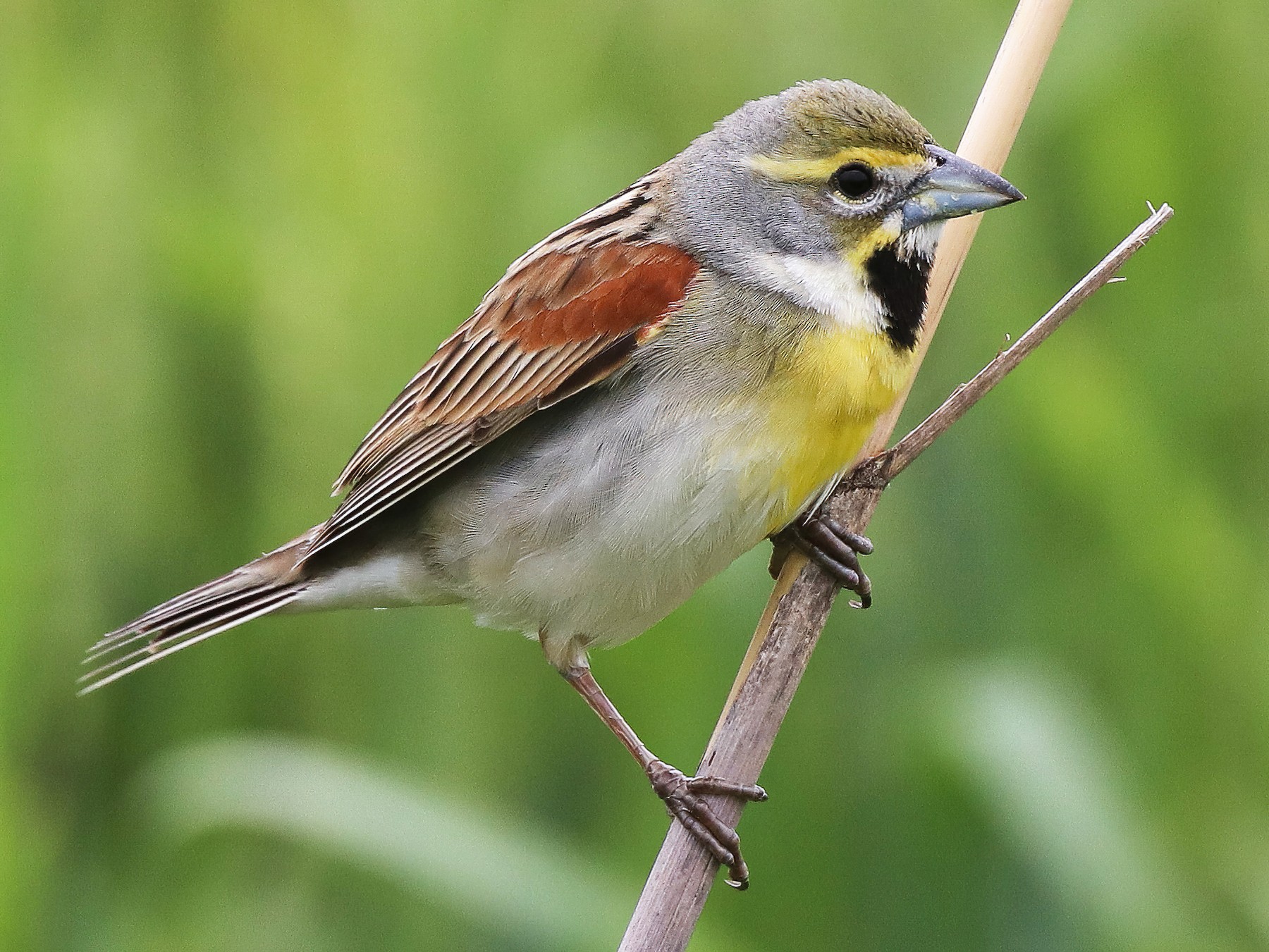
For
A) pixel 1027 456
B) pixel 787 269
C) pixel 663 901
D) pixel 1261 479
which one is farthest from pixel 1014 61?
pixel 663 901

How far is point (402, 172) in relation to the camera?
3.41 metres

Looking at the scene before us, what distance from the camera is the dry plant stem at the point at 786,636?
2.35 m

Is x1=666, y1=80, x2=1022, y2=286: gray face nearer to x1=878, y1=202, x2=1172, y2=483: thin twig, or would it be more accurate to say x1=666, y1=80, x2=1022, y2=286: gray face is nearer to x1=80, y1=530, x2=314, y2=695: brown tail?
x1=878, y1=202, x2=1172, y2=483: thin twig

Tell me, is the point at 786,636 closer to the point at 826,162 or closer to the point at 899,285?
the point at 899,285

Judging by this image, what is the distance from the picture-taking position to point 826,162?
271 centimetres

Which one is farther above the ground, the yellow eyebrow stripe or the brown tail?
the yellow eyebrow stripe

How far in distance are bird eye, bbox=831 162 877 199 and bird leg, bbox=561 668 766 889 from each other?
1.00m

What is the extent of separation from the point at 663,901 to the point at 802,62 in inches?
78.7

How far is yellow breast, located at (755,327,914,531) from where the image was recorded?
2.58 meters

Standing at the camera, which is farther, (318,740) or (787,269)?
(318,740)

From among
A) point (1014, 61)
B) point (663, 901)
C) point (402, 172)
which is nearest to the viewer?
point (663, 901)

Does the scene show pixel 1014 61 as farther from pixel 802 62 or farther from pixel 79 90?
pixel 79 90

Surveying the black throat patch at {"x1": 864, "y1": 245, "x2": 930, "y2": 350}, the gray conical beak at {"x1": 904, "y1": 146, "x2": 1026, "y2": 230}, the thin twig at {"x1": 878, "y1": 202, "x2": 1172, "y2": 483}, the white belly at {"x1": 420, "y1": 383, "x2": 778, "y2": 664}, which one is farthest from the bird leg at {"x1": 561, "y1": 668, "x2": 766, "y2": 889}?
the gray conical beak at {"x1": 904, "y1": 146, "x2": 1026, "y2": 230}

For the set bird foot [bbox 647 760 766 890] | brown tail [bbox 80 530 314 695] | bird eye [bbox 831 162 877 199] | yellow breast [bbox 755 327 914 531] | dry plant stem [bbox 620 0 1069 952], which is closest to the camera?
dry plant stem [bbox 620 0 1069 952]
